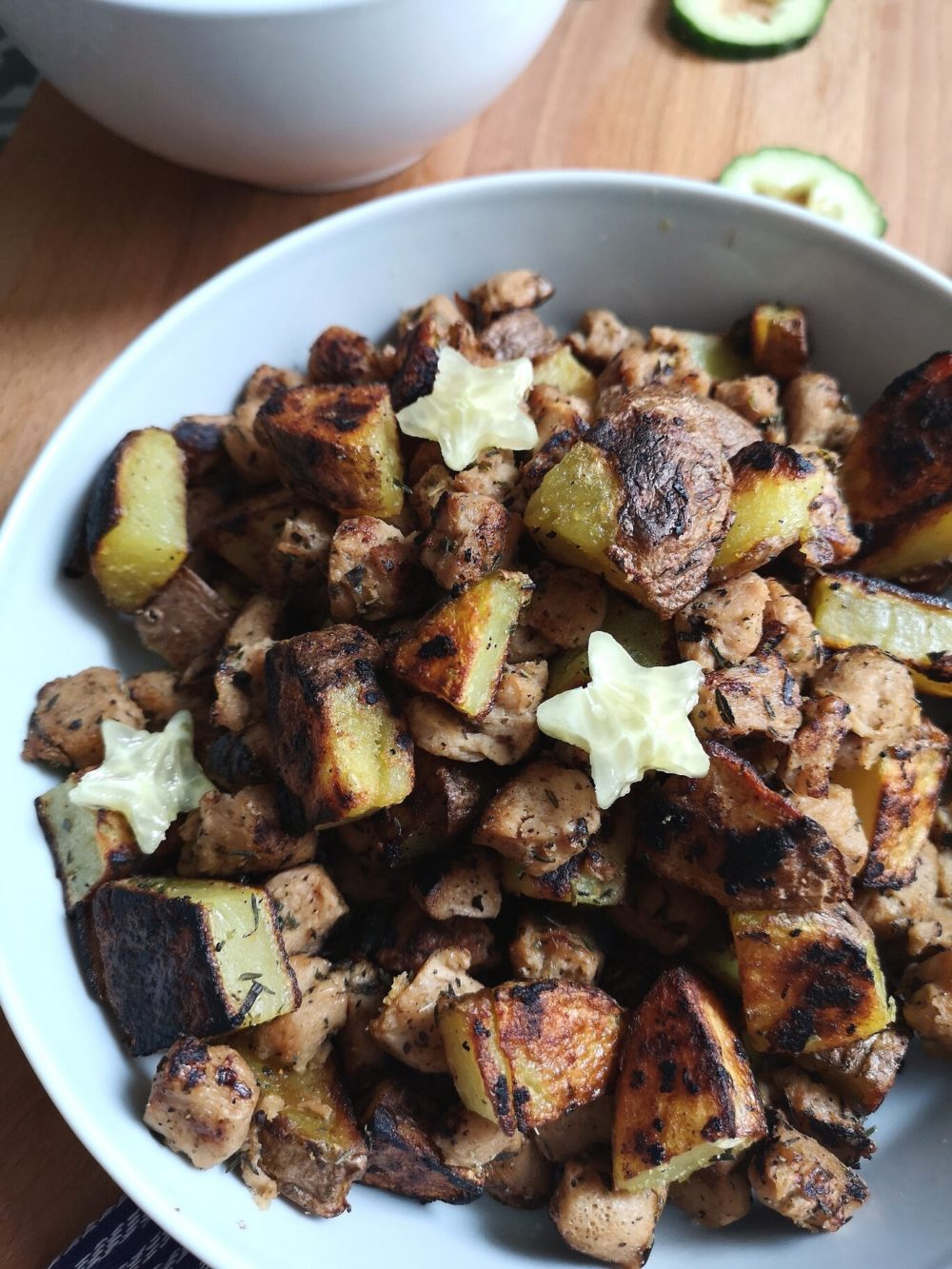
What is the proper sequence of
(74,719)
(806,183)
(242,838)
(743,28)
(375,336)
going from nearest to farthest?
(242,838) < (74,719) < (375,336) < (806,183) < (743,28)

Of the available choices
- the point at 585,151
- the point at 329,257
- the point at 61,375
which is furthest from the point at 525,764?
the point at 585,151

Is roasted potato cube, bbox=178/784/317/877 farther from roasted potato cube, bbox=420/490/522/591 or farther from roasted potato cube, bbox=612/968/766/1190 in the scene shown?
roasted potato cube, bbox=612/968/766/1190

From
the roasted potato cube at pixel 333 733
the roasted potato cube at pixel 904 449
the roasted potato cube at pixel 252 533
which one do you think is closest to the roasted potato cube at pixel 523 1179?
the roasted potato cube at pixel 333 733

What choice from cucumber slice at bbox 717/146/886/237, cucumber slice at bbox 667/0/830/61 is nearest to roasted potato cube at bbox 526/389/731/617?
cucumber slice at bbox 717/146/886/237

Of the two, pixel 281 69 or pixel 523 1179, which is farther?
pixel 281 69

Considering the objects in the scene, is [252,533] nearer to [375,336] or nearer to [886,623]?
[375,336]

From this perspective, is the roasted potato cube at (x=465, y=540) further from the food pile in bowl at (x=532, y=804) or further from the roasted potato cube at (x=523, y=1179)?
the roasted potato cube at (x=523, y=1179)

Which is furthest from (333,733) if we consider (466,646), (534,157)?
(534,157)

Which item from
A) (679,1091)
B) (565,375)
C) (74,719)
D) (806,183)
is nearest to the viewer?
(679,1091)
